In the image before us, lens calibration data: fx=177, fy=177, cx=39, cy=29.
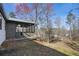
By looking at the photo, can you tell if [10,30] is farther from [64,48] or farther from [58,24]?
[64,48]

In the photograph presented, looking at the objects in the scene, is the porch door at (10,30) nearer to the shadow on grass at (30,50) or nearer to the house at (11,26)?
the house at (11,26)

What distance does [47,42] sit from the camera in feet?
11.7

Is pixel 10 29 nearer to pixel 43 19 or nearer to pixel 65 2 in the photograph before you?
pixel 43 19

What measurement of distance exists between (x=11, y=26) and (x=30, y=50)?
0.61 meters

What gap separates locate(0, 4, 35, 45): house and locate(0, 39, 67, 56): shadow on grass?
182 millimetres

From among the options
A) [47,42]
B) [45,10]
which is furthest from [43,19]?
[47,42]

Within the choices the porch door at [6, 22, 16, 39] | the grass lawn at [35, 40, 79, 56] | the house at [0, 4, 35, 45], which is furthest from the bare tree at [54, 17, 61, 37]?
the porch door at [6, 22, 16, 39]

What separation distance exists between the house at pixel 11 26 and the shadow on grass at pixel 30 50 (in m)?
0.18

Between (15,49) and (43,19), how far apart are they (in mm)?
823

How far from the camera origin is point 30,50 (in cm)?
354

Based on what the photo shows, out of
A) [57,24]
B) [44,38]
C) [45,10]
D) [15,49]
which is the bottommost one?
[15,49]

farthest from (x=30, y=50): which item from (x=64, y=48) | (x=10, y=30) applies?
(x=64, y=48)

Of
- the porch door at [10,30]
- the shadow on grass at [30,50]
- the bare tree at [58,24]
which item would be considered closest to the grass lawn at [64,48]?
the shadow on grass at [30,50]

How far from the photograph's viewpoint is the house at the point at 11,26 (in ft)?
11.5
